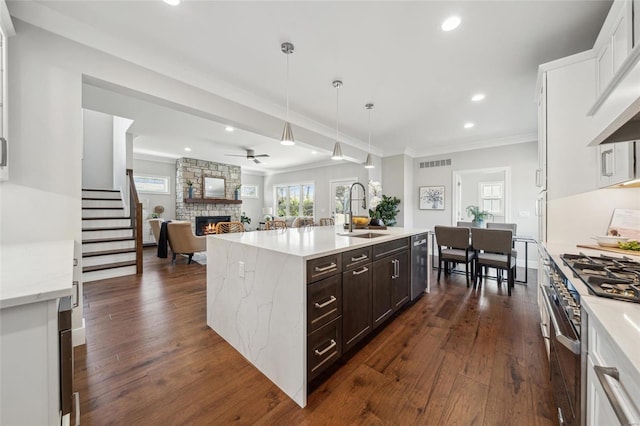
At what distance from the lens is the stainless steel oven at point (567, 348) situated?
3.14 feet

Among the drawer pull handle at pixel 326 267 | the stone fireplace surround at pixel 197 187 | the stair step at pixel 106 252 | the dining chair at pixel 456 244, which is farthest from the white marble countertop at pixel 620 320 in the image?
the stone fireplace surround at pixel 197 187

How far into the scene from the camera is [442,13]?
1.93 meters

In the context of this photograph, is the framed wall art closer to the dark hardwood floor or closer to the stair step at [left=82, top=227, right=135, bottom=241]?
the dark hardwood floor

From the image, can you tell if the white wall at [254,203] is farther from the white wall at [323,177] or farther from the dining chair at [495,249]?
the dining chair at [495,249]

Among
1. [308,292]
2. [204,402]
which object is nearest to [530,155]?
[308,292]

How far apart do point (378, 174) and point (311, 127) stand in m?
2.64

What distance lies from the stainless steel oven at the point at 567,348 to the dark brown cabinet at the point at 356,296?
1.15m

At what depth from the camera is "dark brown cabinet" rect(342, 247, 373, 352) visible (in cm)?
186

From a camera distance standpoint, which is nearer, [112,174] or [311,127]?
[311,127]

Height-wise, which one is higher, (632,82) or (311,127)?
(311,127)

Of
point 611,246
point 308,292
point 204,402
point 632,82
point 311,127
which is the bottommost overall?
point 204,402

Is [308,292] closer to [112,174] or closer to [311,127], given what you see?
[311,127]

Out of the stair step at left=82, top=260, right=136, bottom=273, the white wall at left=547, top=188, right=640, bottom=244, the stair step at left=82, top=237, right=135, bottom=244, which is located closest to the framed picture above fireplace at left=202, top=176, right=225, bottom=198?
the stair step at left=82, top=237, right=135, bottom=244

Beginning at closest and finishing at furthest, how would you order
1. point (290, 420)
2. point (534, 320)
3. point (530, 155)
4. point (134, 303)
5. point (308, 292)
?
point (290, 420), point (308, 292), point (534, 320), point (134, 303), point (530, 155)
